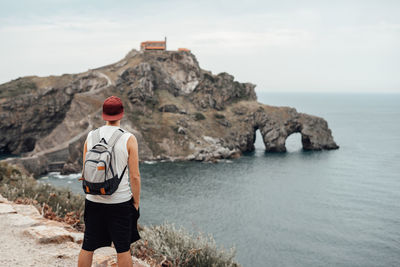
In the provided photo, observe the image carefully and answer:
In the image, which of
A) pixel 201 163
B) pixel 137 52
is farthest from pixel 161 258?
pixel 137 52

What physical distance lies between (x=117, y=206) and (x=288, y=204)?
49581mm

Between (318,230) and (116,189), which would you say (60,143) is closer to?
(318,230)

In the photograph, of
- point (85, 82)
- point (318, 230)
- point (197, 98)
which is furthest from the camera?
point (197, 98)

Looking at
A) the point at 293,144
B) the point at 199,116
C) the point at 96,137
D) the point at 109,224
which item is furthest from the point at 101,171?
the point at 293,144

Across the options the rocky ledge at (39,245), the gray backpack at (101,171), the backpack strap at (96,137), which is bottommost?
the rocky ledge at (39,245)

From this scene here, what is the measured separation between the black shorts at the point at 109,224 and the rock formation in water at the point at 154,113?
234 feet

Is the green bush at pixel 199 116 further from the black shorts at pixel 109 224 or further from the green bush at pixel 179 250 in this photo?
the black shorts at pixel 109 224

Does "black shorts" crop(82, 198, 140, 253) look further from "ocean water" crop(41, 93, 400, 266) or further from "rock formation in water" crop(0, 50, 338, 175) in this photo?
"rock formation in water" crop(0, 50, 338, 175)

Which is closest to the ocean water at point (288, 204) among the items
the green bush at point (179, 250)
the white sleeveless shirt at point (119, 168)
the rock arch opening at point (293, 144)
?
the rock arch opening at point (293, 144)

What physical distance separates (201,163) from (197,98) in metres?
33.8

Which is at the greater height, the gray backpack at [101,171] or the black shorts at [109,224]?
the gray backpack at [101,171]

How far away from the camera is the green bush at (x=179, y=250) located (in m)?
8.66

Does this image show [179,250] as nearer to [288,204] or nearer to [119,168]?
[119,168]

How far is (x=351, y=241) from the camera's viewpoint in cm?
3803
